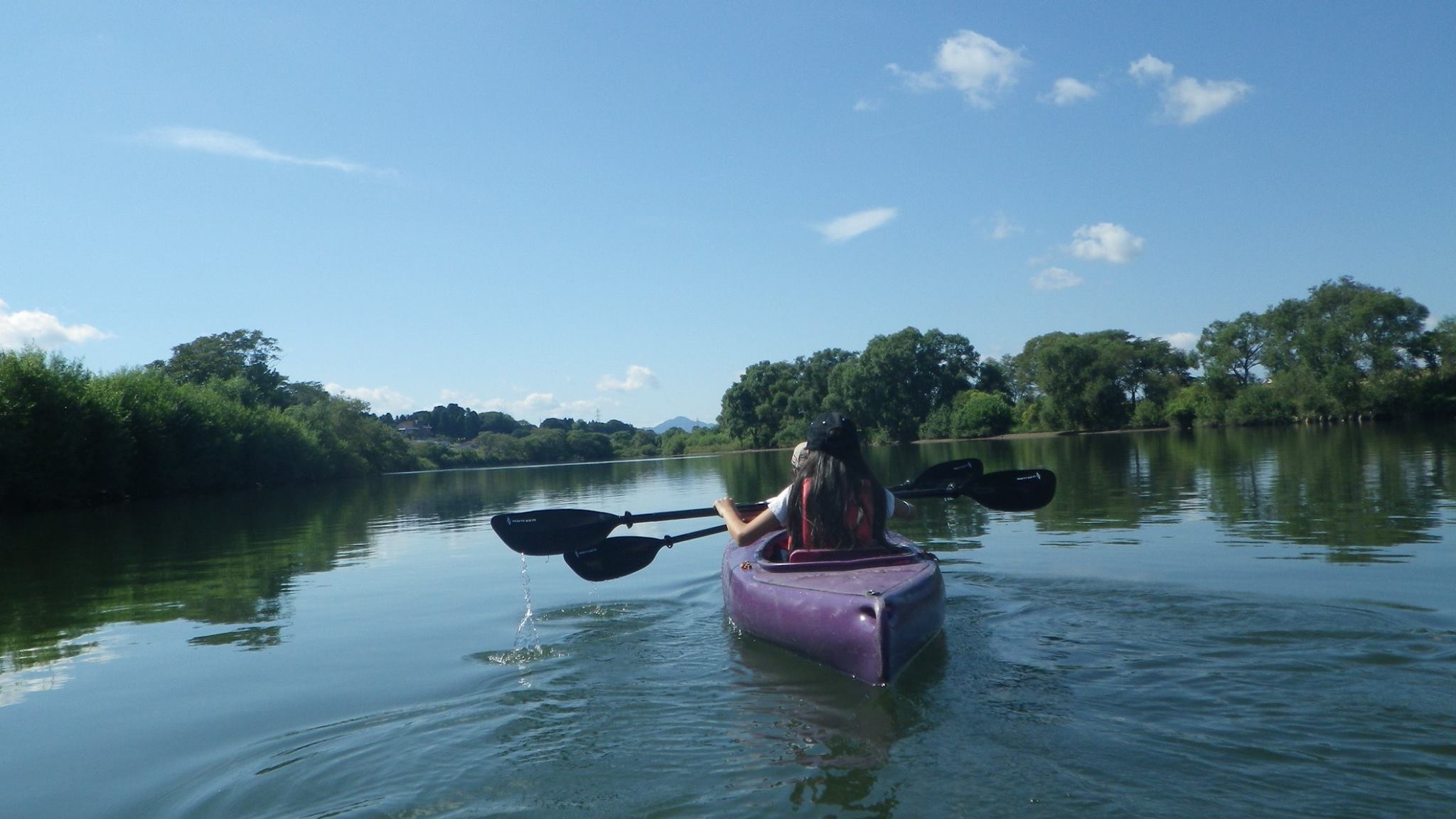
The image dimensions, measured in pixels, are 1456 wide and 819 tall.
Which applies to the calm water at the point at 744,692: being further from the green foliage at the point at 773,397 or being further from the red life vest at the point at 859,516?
the green foliage at the point at 773,397

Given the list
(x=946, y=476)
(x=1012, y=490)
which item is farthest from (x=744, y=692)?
(x=1012, y=490)

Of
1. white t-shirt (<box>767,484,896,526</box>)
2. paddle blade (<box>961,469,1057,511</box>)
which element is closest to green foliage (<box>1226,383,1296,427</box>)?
paddle blade (<box>961,469,1057,511</box>)

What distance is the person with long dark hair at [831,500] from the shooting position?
573 centimetres

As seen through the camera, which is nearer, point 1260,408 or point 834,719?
Result: point 834,719

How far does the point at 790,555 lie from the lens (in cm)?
601

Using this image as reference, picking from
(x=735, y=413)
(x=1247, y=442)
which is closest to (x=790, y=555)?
(x=1247, y=442)

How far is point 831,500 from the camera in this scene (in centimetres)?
584

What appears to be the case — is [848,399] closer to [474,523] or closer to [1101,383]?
[1101,383]

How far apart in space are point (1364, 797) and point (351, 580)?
10027 millimetres

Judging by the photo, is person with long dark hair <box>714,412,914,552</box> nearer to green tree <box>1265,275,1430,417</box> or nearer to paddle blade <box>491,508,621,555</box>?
paddle blade <box>491,508,621,555</box>

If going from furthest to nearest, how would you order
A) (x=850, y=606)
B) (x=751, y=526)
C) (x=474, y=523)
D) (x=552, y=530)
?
(x=474, y=523) < (x=552, y=530) < (x=751, y=526) < (x=850, y=606)

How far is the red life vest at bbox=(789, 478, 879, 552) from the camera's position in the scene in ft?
19.4

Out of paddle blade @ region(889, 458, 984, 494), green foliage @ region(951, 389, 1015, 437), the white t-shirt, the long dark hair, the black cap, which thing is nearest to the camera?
the black cap

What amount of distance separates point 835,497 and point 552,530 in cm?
304
